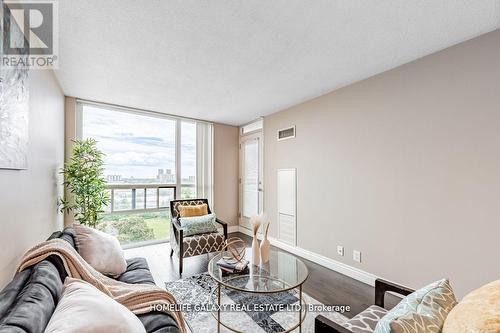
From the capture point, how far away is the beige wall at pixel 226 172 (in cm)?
479

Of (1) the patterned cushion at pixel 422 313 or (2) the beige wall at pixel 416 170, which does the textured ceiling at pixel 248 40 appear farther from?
(1) the patterned cushion at pixel 422 313

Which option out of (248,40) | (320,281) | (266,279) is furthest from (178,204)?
(248,40)

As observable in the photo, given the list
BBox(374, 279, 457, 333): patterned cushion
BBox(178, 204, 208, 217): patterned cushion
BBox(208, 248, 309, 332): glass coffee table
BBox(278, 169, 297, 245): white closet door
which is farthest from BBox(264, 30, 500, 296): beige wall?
BBox(178, 204, 208, 217): patterned cushion

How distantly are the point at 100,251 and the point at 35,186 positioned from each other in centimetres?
79

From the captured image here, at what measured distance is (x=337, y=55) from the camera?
219 centimetres

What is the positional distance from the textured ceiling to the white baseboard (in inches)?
92.5

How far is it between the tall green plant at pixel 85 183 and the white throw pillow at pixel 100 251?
1.21 m

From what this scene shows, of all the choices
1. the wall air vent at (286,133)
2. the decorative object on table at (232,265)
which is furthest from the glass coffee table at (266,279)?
the wall air vent at (286,133)

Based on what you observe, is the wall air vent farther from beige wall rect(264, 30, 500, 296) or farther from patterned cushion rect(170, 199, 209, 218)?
patterned cushion rect(170, 199, 209, 218)

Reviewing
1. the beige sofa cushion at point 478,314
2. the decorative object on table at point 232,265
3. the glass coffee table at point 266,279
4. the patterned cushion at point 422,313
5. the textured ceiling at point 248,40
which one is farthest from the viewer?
the decorative object on table at point 232,265

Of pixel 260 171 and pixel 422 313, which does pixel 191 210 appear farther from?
pixel 422 313

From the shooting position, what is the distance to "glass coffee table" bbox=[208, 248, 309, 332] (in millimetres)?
1721

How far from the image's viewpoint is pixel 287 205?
12.4 feet

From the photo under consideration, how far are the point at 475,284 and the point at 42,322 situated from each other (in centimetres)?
289
